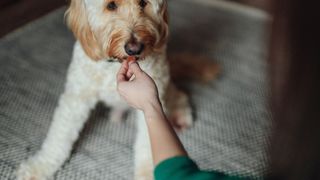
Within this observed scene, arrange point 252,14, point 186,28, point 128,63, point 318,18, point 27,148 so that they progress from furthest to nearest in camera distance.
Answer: point 252,14 → point 186,28 → point 27,148 → point 128,63 → point 318,18

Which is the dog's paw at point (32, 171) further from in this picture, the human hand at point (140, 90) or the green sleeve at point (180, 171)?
the green sleeve at point (180, 171)

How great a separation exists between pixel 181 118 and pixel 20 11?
0.95m

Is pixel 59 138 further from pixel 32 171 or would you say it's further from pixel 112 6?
pixel 112 6

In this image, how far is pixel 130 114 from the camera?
69.9 inches

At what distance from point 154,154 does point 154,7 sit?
0.46 meters

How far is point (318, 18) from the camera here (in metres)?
0.66

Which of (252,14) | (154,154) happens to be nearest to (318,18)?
(154,154)

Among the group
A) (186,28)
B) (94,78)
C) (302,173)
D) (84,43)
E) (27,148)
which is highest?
(302,173)

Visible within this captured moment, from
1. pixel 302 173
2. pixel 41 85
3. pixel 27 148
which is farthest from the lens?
pixel 41 85

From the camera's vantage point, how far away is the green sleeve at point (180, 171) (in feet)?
3.12

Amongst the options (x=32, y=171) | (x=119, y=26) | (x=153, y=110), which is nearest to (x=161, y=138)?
(x=153, y=110)

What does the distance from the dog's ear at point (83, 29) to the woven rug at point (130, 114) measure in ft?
1.38

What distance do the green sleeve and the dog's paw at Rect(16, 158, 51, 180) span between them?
0.60 m

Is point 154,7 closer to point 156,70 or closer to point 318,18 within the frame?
point 156,70
